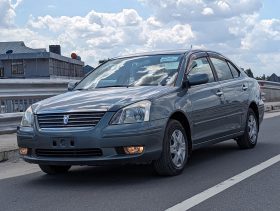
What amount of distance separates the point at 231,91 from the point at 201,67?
0.83 metres

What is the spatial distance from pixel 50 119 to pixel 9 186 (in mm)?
1028

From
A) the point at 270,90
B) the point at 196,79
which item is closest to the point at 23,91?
the point at 196,79

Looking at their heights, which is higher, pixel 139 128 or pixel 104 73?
pixel 104 73

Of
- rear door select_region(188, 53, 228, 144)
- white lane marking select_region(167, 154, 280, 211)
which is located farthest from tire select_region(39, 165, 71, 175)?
white lane marking select_region(167, 154, 280, 211)

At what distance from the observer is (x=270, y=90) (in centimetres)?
2400

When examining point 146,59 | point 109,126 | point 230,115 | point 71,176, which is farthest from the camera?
point 230,115

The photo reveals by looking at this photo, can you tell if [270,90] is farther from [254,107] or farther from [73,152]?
[73,152]

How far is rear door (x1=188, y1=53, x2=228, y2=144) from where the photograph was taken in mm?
7438

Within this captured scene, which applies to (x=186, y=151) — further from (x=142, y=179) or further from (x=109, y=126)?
(x=109, y=126)

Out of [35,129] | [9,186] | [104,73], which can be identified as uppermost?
[104,73]

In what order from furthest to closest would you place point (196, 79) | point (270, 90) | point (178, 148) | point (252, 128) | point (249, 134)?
point (270, 90)
point (252, 128)
point (249, 134)
point (196, 79)
point (178, 148)

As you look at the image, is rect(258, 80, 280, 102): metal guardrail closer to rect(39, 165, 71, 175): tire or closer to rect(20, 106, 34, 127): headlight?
rect(39, 165, 71, 175): tire

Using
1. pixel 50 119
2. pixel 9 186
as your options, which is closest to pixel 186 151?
pixel 50 119

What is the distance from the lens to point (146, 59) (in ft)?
25.8
